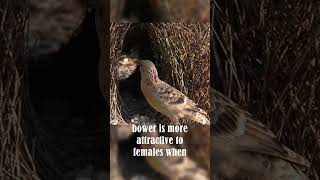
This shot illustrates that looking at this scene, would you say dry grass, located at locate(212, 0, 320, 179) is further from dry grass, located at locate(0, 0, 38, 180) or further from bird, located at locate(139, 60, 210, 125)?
dry grass, located at locate(0, 0, 38, 180)

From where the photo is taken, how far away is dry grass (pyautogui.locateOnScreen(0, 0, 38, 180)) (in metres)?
2.87

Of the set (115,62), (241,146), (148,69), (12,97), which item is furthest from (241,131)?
(12,97)

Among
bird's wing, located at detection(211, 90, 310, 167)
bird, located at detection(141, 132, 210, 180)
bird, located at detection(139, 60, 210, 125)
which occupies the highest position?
bird, located at detection(139, 60, 210, 125)

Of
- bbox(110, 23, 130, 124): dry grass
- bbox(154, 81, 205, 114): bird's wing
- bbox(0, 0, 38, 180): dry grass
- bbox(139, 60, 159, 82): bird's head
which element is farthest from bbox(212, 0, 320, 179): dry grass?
bbox(0, 0, 38, 180): dry grass

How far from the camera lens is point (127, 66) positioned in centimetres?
289

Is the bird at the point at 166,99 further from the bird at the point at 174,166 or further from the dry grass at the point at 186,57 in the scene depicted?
the bird at the point at 174,166

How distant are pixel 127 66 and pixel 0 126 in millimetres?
641

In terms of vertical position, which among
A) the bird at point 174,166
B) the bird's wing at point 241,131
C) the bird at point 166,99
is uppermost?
the bird at point 166,99

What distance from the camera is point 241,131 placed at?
116 inches

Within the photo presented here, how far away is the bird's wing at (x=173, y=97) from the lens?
2898mm

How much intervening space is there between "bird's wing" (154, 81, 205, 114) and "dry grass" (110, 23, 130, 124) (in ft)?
0.61

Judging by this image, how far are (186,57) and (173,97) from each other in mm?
193

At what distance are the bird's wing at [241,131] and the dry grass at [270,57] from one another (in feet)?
0.13

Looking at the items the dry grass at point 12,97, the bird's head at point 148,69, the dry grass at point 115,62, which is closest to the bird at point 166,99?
the bird's head at point 148,69
